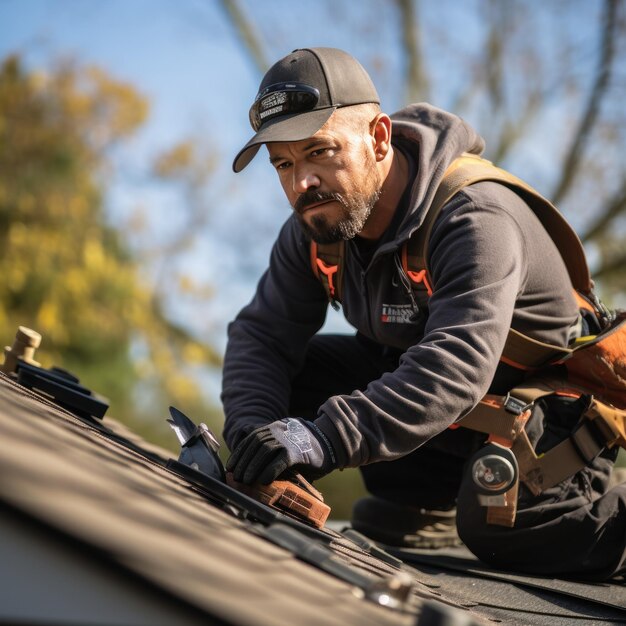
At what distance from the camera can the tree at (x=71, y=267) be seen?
9781mm

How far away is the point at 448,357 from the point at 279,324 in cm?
104

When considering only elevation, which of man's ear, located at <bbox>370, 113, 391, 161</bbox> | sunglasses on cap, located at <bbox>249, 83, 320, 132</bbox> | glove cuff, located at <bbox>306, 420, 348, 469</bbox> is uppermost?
man's ear, located at <bbox>370, 113, 391, 161</bbox>

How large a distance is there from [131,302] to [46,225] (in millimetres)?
1422

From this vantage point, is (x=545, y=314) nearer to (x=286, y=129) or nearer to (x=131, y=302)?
(x=286, y=129)

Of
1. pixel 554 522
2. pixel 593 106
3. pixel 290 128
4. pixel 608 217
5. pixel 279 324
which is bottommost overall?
pixel 554 522

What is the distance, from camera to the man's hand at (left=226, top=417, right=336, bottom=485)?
1995 millimetres

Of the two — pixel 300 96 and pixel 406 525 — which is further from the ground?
pixel 300 96

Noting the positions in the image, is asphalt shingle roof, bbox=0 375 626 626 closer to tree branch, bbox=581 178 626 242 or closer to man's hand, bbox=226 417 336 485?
man's hand, bbox=226 417 336 485

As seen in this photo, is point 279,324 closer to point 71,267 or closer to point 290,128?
point 290,128

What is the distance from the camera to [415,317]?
8.46ft

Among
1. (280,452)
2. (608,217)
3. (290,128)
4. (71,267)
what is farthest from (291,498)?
(608,217)

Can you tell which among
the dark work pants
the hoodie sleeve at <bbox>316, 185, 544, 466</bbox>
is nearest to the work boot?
the dark work pants

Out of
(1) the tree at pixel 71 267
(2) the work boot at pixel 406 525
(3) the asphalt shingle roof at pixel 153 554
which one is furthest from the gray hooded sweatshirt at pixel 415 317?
(1) the tree at pixel 71 267

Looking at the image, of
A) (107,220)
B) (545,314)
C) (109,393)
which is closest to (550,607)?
(545,314)
